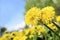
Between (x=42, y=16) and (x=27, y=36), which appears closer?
(x=42, y=16)

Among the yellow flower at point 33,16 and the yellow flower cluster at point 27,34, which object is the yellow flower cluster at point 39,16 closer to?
the yellow flower at point 33,16

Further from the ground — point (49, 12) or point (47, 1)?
point (47, 1)

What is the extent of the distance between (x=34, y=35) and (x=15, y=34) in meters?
0.21

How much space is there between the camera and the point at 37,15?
7.98 feet

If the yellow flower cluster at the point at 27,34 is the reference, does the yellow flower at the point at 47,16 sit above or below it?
below

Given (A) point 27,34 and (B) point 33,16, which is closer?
(B) point 33,16

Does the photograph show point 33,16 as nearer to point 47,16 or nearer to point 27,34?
point 47,16

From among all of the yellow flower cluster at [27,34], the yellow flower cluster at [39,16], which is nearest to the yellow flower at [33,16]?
the yellow flower cluster at [39,16]

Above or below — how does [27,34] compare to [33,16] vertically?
above

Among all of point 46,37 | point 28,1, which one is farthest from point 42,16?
point 28,1

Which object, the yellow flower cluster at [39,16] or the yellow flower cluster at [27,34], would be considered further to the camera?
the yellow flower cluster at [27,34]

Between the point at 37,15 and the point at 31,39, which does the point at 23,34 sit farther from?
the point at 37,15

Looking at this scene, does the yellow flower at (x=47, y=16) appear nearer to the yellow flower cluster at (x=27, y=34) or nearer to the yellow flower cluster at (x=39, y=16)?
the yellow flower cluster at (x=39, y=16)

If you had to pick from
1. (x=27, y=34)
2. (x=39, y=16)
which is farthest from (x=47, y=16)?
(x=27, y=34)
